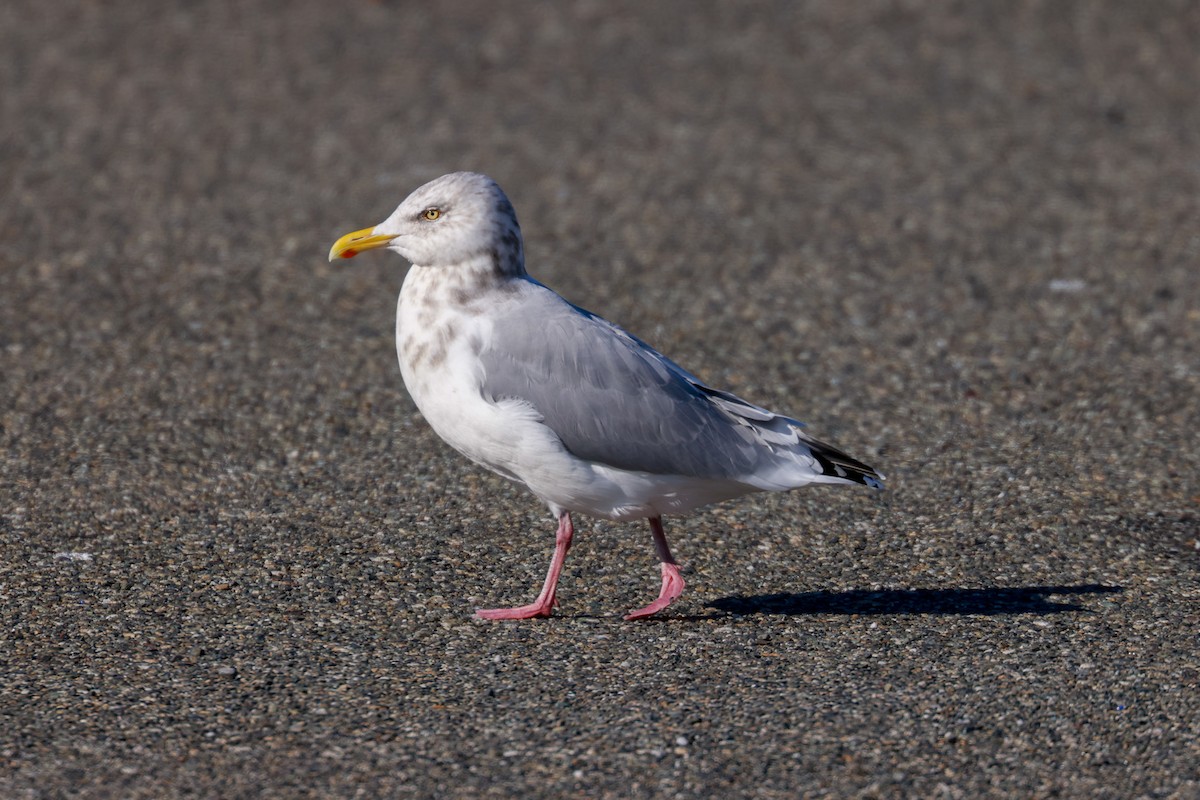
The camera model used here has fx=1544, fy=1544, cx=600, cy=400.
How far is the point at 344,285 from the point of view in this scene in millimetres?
9375

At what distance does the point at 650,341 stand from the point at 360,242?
3.19m

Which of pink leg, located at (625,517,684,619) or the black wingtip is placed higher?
the black wingtip

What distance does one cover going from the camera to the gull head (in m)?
5.47

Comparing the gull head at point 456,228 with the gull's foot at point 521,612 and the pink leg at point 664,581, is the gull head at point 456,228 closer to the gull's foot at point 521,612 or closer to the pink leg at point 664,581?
the pink leg at point 664,581

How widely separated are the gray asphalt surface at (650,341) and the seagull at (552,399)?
0.52 m

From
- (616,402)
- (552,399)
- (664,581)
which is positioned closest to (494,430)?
(552,399)

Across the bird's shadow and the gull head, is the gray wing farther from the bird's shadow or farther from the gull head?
the bird's shadow

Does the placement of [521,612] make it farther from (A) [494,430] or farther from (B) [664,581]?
(A) [494,430]

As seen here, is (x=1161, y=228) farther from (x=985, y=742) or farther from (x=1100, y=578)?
(x=985, y=742)

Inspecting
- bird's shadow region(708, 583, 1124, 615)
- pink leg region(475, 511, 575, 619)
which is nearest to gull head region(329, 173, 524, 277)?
pink leg region(475, 511, 575, 619)

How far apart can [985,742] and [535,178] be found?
7.00m

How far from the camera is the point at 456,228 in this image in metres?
5.48

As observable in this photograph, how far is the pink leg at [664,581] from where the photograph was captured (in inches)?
220

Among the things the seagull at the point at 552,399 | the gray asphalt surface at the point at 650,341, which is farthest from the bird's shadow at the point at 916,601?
the seagull at the point at 552,399
